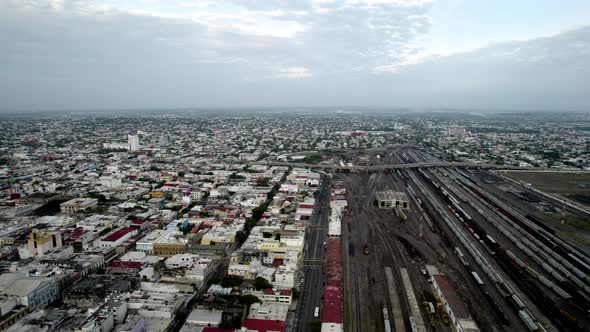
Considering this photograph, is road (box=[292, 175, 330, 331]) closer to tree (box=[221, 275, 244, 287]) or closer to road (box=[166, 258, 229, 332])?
tree (box=[221, 275, 244, 287])

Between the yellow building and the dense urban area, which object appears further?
the yellow building

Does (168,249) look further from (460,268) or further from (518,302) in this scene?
(518,302)

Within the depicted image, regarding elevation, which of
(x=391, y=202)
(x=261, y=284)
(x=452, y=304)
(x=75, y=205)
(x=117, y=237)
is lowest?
(x=452, y=304)

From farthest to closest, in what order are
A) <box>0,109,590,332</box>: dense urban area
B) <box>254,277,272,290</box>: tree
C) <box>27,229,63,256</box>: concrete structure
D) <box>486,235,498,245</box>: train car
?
1. <box>486,235,498,245</box>: train car
2. <box>27,229,63,256</box>: concrete structure
3. <box>254,277,272,290</box>: tree
4. <box>0,109,590,332</box>: dense urban area

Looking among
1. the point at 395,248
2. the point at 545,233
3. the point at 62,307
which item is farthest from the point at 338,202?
the point at 62,307

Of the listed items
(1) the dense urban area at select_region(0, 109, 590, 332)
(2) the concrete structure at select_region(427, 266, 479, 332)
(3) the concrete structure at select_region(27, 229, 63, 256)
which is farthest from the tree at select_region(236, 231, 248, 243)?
(2) the concrete structure at select_region(427, 266, 479, 332)

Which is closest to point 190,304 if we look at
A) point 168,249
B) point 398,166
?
point 168,249
